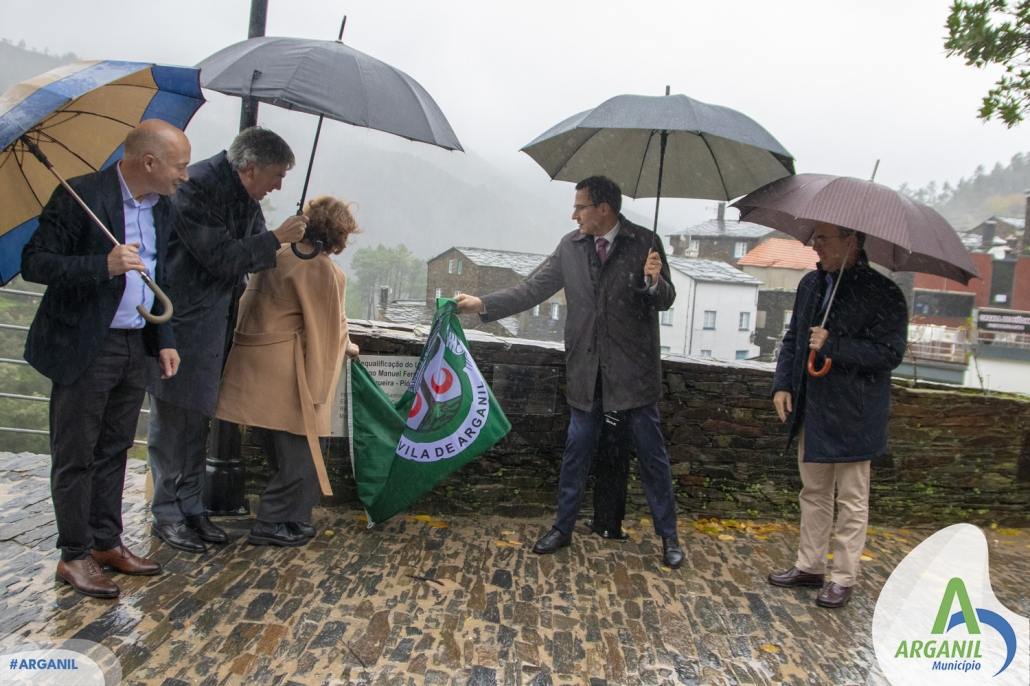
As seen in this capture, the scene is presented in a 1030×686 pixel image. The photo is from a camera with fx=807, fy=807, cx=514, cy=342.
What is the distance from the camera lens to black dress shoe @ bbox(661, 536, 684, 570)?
14.4 ft

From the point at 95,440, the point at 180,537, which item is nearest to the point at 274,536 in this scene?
the point at 180,537

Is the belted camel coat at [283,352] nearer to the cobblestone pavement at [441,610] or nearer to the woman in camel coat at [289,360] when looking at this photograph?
the woman in camel coat at [289,360]

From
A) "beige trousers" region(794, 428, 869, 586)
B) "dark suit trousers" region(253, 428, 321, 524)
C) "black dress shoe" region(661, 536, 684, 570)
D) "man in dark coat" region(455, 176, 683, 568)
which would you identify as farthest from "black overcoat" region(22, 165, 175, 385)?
"beige trousers" region(794, 428, 869, 586)

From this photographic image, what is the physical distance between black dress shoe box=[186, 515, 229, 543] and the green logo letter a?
11.2 feet

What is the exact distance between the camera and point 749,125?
402cm

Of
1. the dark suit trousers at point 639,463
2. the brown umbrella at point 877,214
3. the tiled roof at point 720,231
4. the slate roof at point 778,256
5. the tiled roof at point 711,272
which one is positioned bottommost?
the dark suit trousers at point 639,463

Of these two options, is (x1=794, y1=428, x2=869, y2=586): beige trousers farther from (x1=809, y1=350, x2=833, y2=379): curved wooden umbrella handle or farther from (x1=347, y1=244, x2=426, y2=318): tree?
(x1=347, y1=244, x2=426, y2=318): tree

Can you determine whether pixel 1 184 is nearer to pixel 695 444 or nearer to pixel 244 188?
pixel 244 188

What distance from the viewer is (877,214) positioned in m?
3.51

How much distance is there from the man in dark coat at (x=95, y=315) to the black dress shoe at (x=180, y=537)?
1.59 feet

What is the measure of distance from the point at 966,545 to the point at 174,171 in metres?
4.64

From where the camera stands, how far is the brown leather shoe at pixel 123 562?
3.70m

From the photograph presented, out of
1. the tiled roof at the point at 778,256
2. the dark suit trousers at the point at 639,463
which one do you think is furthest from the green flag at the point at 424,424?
the tiled roof at the point at 778,256

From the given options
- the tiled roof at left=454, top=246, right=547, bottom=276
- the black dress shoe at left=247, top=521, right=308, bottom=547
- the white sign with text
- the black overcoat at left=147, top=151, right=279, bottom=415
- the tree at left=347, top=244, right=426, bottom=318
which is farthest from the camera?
the tree at left=347, top=244, right=426, bottom=318
